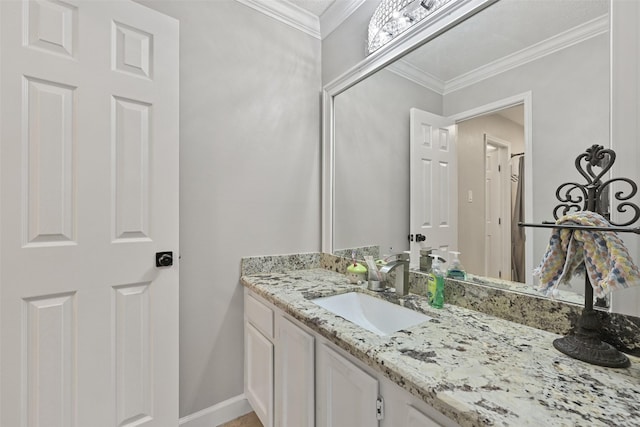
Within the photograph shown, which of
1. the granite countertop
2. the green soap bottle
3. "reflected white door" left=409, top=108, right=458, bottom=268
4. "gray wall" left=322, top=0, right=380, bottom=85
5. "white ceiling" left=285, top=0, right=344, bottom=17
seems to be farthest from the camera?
"white ceiling" left=285, top=0, right=344, bottom=17

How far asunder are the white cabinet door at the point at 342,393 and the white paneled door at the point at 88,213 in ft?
2.60

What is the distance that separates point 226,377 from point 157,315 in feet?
2.01

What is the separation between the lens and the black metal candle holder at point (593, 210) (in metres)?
0.69

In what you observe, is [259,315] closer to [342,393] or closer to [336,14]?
[342,393]

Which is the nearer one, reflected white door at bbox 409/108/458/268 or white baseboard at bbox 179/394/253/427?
reflected white door at bbox 409/108/458/268

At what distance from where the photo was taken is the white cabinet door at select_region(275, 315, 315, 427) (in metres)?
1.04

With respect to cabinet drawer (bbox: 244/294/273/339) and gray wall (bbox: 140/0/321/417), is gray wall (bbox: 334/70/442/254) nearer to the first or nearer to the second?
gray wall (bbox: 140/0/321/417)

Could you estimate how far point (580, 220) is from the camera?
2.39 feet

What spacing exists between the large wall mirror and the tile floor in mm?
1252

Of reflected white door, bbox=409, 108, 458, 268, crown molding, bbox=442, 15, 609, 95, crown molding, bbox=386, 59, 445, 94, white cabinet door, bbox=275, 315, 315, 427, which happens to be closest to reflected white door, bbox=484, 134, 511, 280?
reflected white door, bbox=409, 108, 458, 268

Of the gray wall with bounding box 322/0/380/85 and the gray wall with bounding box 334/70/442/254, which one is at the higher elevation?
the gray wall with bounding box 322/0/380/85

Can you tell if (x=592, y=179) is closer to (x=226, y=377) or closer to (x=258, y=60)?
(x=258, y=60)

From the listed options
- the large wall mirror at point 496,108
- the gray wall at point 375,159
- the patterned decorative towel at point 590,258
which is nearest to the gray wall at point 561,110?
the large wall mirror at point 496,108

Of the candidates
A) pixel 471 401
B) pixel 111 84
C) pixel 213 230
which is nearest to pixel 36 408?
pixel 213 230
